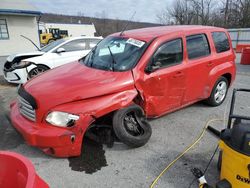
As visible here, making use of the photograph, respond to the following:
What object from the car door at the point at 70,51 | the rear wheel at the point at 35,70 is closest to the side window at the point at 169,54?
the car door at the point at 70,51

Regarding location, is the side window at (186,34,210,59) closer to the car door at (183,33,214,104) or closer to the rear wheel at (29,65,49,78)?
the car door at (183,33,214,104)

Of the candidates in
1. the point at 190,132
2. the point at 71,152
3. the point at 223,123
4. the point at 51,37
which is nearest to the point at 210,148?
the point at 190,132

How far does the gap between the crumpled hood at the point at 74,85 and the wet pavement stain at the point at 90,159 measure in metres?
0.87

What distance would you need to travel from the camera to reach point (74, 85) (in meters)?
3.43

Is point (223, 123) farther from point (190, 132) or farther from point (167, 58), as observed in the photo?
point (167, 58)

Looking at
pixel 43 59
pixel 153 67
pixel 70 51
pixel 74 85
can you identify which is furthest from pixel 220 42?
pixel 43 59

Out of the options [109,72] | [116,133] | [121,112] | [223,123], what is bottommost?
[223,123]

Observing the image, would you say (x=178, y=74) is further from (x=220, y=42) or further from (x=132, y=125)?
(x=220, y=42)

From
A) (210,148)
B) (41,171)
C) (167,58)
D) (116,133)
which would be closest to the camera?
(41,171)

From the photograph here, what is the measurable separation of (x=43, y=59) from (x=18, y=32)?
13132mm

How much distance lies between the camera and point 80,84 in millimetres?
3449

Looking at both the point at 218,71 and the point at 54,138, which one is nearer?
the point at 54,138

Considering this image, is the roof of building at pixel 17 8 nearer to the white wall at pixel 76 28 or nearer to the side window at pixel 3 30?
the side window at pixel 3 30

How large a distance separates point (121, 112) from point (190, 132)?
4.93 ft
